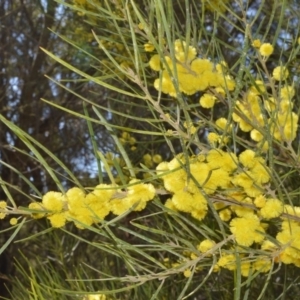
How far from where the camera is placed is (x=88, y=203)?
0.54 metres

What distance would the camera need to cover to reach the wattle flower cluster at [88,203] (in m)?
0.54

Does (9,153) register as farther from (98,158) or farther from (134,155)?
(98,158)

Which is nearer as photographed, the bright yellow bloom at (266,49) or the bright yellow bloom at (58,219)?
the bright yellow bloom at (58,219)

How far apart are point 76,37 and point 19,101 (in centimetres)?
58

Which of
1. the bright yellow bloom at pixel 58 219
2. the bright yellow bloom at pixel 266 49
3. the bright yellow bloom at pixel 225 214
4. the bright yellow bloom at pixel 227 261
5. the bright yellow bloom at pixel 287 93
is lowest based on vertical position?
the bright yellow bloom at pixel 227 261

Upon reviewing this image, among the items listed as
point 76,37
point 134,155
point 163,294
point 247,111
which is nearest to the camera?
point 247,111

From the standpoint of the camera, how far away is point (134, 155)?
58.4 inches

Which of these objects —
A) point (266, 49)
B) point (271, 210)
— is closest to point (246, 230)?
point (271, 210)

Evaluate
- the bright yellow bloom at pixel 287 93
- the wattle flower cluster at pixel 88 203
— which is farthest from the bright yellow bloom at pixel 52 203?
the bright yellow bloom at pixel 287 93

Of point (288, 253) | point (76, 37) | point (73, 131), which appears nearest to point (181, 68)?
point (288, 253)

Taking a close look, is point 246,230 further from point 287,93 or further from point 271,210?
point 287,93

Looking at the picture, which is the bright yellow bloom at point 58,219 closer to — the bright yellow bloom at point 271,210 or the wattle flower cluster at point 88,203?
the wattle flower cluster at point 88,203

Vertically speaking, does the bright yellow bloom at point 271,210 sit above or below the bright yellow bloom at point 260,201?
below

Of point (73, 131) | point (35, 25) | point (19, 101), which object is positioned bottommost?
point (73, 131)
